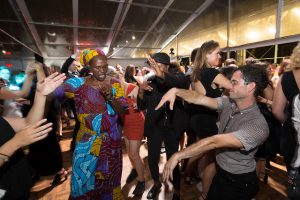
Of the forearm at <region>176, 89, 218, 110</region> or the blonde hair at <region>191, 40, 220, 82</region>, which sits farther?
the blonde hair at <region>191, 40, 220, 82</region>

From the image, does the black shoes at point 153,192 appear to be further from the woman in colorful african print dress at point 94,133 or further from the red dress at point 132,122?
the woman in colorful african print dress at point 94,133

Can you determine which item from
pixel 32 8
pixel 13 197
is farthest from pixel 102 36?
pixel 13 197

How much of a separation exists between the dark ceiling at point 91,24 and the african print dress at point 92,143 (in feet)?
21.1

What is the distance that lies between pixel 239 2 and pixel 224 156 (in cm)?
676

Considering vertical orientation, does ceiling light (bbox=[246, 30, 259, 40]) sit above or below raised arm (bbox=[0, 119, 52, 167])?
above

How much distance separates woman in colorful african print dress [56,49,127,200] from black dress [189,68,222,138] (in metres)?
0.97

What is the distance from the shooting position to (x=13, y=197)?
1107mm

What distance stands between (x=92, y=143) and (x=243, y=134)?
1232 mm

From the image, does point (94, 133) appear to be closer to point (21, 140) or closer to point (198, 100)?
point (21, 140)

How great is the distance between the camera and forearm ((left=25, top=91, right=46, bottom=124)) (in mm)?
1229

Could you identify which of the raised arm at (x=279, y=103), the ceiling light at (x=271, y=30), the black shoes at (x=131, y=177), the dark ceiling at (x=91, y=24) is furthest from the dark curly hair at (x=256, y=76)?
the dark ceiling at (x=91, y=24)

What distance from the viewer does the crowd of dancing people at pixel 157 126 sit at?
1.26 metres

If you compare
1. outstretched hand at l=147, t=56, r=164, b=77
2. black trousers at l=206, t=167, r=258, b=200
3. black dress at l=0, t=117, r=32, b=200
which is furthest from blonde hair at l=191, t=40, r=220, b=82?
black dress at l=0, t=117, r=32, b=200

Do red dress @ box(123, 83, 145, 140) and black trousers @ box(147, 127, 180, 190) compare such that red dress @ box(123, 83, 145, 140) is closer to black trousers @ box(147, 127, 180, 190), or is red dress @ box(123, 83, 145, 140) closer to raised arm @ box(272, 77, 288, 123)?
black trousers @ box(147, 127, 180, 190)
